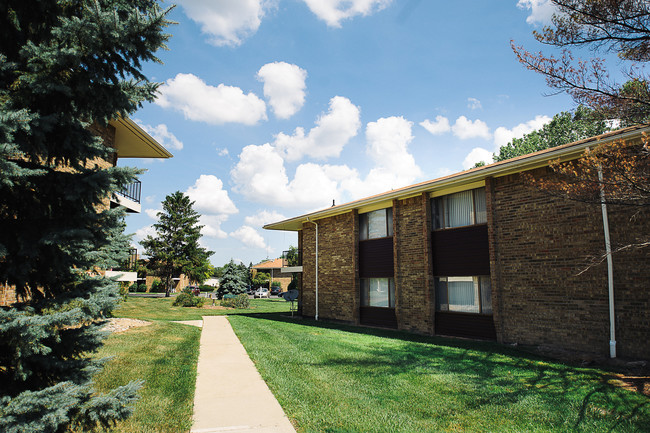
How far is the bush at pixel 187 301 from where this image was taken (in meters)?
25.9

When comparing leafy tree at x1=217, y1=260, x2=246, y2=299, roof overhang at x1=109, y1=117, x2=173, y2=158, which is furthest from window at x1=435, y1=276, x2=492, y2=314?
leafy tree at x1=217, y1=260, x2=246, y2=299

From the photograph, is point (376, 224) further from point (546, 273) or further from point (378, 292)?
point (546, 273)

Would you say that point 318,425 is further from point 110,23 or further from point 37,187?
point 110,23

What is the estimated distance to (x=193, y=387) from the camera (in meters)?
6.25

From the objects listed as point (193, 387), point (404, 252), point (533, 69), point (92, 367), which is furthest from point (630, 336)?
point (92, 367)

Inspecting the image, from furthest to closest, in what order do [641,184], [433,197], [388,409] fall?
[433,197] → [641,184] → [388,409]

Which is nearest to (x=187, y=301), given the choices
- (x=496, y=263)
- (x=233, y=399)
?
(x=496, y=263)

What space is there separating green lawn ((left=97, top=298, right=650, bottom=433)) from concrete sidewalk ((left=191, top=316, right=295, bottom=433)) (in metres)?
0.18

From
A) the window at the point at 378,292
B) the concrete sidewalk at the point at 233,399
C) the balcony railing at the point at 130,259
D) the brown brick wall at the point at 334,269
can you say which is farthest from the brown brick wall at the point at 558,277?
the balcony railing at the point at 130,259

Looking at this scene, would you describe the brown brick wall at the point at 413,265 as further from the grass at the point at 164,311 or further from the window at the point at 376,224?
the grass at the point at 164,311

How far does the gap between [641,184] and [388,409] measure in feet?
18.2

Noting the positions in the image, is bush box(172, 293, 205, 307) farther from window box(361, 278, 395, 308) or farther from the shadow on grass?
the shadow on grass

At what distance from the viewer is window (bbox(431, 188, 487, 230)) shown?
12.3 meters

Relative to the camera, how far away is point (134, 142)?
1351cm
